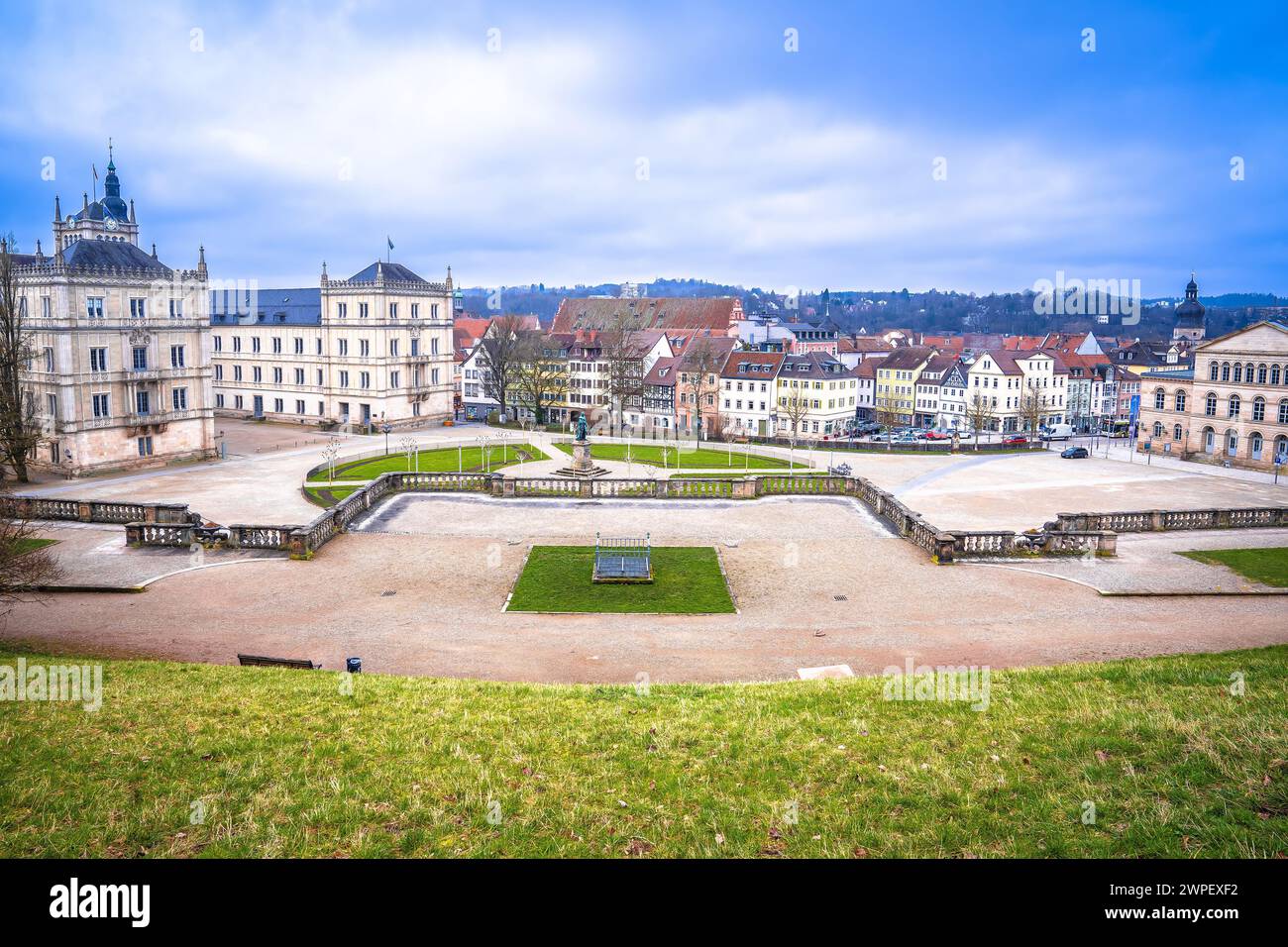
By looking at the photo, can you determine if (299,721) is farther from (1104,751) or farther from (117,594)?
(117,594)

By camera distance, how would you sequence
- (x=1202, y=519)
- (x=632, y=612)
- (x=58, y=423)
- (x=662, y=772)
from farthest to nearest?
(x=58, y=423) → (x=1202, y=519) → (x=632, y=612) → (x=662, y=772)

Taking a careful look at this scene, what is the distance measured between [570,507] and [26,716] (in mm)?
33926

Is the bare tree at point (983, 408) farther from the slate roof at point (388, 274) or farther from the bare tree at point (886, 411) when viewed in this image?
the slate roof at point (388, 274)

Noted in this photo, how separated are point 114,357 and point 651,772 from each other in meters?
66.6

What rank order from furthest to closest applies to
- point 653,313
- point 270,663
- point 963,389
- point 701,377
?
point 653,313, point 963,389, point 701,377, point 270,663

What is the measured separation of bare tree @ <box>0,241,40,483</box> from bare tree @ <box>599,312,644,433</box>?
57.4 m

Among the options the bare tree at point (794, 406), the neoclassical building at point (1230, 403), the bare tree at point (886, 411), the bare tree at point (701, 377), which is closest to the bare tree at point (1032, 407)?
the neoclassical building at point (1230, 403)

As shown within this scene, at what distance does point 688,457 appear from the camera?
254ft

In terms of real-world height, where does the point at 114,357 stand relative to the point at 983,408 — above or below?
above

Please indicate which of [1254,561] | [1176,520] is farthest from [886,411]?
[1254,561]

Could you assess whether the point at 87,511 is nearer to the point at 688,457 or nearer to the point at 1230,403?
the point at 688,457

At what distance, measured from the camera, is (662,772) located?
14.2 m
